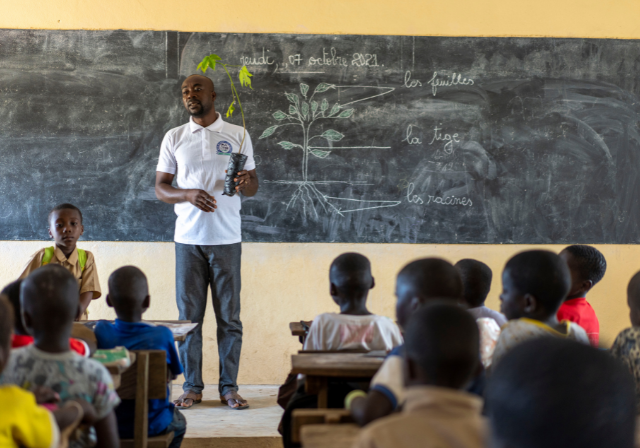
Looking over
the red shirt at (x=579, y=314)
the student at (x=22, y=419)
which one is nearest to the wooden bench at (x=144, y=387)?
the student at (x=22, y=419)

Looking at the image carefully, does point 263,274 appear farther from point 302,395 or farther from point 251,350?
point 302,395

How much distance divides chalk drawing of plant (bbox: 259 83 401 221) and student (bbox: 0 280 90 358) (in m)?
2.48

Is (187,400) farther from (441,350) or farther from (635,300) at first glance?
(441,350)

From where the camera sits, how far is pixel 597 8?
418cm

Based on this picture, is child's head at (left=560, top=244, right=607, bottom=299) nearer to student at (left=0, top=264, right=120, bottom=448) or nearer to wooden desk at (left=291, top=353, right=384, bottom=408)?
wooden desk at (left=291, top=353, right=384, bottom=408)

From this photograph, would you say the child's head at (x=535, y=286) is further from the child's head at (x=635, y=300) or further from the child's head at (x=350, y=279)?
the child's head at (x=350, y=279)

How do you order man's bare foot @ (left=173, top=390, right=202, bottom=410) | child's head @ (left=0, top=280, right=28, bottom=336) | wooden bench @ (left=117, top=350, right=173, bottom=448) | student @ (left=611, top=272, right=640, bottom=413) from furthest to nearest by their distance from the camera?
man's bare foot @ (left=173, top=390, right=202, bottom=410), wooden bench @ (left=117, top=350, right=173, bottom=448), child's head @ (left=0, top=280, right=28, bottom=336), student @ (left=611, top=272, right=640, bottom=413)

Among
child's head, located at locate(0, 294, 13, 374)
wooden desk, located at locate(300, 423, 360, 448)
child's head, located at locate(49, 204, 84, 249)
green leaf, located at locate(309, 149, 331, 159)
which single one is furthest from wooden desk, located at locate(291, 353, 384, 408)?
green leaf, located at locate(309, 149, 331, 159)

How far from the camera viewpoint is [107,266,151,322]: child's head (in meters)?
2.02

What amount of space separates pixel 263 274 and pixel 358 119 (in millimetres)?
1288

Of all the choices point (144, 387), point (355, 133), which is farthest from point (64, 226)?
point (355, 133)

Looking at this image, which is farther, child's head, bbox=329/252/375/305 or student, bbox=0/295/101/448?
child's head, bbox=329/252/375/305

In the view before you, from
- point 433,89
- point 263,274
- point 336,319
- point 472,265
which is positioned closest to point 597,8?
point 433,89

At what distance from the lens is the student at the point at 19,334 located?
159cm
